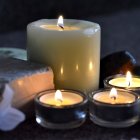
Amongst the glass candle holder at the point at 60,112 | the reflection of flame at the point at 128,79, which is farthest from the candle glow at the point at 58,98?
the reflection of flame at the point at 128,79

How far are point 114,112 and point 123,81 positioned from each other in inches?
4.5

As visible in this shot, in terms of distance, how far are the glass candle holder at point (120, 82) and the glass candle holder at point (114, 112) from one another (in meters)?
0.04

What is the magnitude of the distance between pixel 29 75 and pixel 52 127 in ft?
0.24

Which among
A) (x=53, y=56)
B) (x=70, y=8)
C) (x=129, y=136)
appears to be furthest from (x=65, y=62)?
(x=70, y=8)

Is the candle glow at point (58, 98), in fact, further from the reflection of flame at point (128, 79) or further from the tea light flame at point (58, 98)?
the reflection of flame at point (128, 79)

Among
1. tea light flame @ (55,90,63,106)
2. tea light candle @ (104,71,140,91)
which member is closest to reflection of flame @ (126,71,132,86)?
tea light candle @ (104,71,140,91)

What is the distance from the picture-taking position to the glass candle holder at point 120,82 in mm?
585

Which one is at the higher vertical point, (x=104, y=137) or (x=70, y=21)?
(x=70, y=21)

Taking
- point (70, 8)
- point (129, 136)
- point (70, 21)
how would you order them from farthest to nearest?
point (70, 8) < point (70, 21) < point (129, 136)

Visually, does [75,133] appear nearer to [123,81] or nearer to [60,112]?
[60,112]

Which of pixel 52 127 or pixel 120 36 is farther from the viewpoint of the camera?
pixel 120 36

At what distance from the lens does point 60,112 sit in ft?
1.68

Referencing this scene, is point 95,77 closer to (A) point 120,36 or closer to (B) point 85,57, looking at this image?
(B) point 85,57

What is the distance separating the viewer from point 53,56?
0.57m
